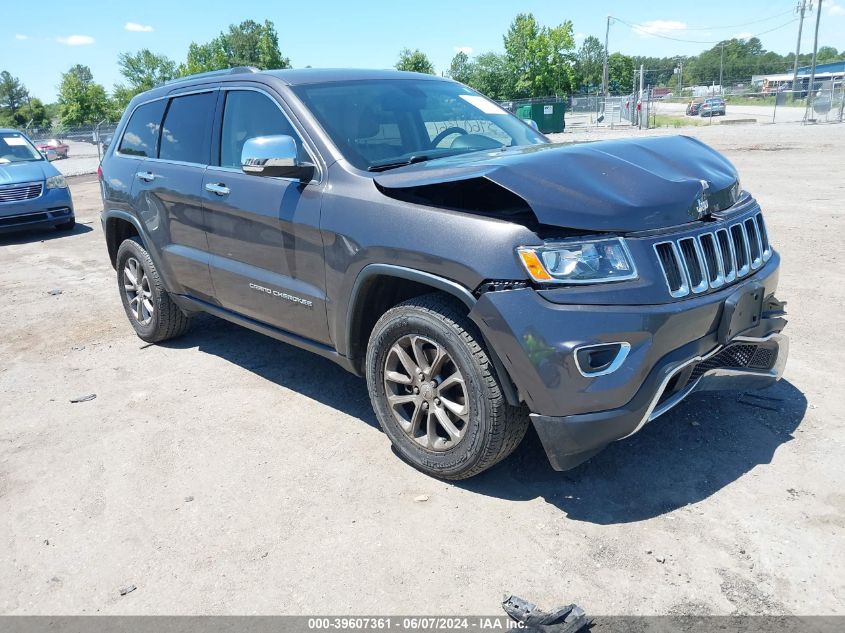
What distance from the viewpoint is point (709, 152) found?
366 cm

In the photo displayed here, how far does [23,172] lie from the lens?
1170 centimetres

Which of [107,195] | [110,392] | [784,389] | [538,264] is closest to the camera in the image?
[538,264]

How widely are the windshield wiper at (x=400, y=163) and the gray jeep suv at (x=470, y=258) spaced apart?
0.01m

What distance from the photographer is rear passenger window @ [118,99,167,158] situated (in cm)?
523

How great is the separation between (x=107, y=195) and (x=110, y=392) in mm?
1799

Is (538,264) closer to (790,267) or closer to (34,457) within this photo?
(34,457)

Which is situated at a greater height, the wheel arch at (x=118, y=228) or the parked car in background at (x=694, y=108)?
the wheel arch at (x=118, y=228)

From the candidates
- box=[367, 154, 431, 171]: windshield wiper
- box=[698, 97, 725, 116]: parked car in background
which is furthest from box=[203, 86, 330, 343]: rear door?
box=[698, 97, 725, 116]: parked car in background

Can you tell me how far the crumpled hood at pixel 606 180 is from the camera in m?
2.80

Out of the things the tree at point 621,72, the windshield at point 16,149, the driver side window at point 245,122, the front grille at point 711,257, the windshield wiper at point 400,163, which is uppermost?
the tree at point 621,72

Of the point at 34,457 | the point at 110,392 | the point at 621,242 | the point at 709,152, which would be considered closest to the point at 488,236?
the point at 621,242

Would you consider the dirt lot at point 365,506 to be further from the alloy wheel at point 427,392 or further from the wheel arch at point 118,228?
the wheel arch at point 118,228

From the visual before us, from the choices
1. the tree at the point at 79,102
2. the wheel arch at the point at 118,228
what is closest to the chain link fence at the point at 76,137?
the wheel arch at the point at 118,228

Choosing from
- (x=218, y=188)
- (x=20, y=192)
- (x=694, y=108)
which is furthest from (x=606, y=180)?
(x=694, y=108)
